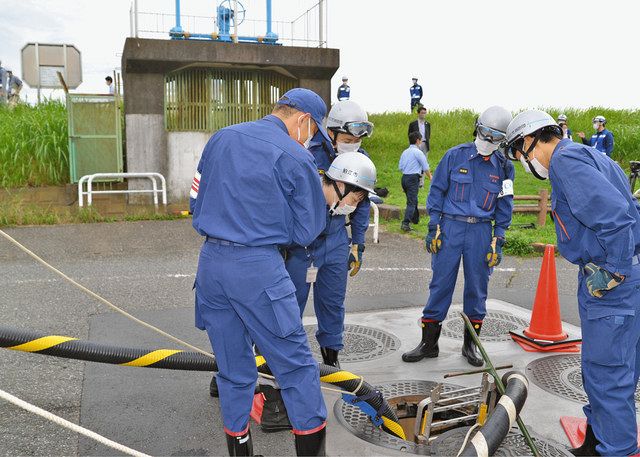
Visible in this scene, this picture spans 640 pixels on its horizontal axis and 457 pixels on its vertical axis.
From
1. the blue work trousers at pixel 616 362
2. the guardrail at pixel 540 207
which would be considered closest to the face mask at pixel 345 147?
the blue work trousers at pixel 616 362

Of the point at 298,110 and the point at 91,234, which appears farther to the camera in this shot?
the point at 91,234

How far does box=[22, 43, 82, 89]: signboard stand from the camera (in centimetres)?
1597

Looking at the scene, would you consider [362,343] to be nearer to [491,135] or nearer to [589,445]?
[491,135]

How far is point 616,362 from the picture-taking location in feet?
10.0

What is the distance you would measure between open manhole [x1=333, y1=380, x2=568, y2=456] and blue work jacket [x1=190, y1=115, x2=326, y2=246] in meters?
1.37

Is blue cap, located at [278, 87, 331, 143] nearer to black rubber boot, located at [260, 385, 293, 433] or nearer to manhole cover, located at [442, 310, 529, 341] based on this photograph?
black rubber boot, located at [260, 385, 293, 433]

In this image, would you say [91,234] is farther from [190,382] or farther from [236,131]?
[236,131]

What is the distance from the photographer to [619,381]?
3.06 metres

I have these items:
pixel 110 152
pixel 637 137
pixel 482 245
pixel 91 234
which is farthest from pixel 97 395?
pixel 637 137

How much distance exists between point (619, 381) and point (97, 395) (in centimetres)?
324

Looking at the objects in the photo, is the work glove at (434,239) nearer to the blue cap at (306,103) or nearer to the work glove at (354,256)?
the work glove at (354,256)

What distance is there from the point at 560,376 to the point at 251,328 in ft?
9.29

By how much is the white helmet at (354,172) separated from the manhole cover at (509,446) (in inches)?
64.5

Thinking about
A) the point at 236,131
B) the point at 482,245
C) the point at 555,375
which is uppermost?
the point at 236,131
